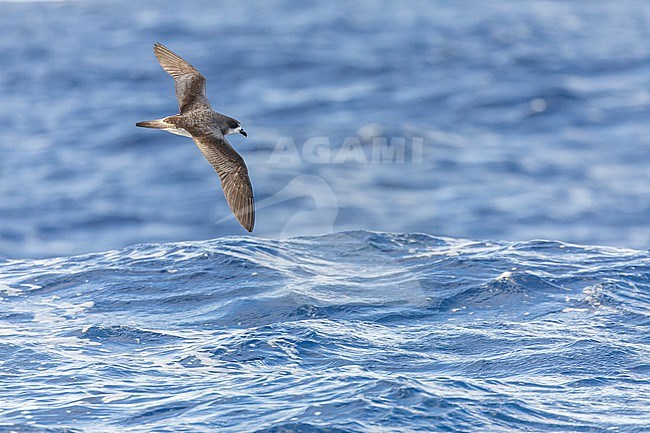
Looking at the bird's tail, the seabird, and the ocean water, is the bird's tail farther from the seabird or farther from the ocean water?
the ocean water

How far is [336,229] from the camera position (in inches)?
822

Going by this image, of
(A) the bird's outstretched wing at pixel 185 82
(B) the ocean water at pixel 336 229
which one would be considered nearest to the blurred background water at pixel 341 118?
(B) the ocean water at pixel 336 229

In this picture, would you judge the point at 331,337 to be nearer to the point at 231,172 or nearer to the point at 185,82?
the point at 231,172

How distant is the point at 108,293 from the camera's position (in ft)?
54.5

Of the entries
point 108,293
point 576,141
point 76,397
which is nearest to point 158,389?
point 76,397

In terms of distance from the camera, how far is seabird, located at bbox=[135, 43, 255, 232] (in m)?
Answer: 13.9

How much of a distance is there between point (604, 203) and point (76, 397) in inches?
609

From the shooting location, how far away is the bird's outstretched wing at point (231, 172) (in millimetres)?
13938

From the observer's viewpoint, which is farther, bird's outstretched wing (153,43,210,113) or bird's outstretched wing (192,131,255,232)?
bird's outstretched wing (153,43,210,113)

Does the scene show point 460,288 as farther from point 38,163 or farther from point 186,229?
point 38,163

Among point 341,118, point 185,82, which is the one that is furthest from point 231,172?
point 341,118

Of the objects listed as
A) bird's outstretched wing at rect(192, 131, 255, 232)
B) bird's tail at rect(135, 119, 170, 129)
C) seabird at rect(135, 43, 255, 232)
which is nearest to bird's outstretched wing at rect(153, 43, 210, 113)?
seabird at rect(135, 43, 255, 232)

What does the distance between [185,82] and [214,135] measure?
55.4 inches

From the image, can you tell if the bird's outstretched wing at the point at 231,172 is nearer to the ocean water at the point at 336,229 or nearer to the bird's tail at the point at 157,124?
the bird's tail at the point at 157,124
